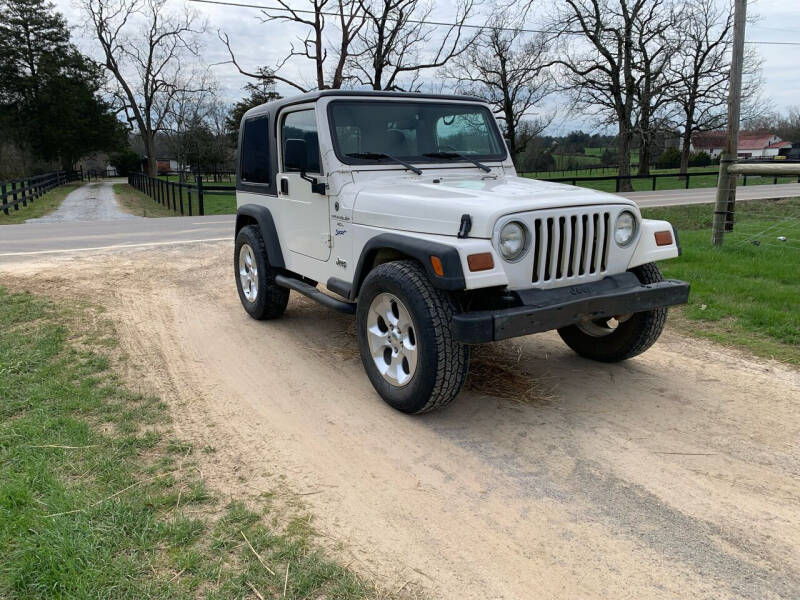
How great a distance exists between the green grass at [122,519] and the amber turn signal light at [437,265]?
1.50m

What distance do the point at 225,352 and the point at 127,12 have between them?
148ft

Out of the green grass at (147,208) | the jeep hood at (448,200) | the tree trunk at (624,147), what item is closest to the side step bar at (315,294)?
the jeep hood at (448,200)

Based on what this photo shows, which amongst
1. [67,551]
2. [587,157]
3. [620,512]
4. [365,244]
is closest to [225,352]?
[365,244]

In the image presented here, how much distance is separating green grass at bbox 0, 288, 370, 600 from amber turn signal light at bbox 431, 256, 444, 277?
1.50 m

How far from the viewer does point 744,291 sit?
675 centimetres

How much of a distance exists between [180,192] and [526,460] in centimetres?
2007

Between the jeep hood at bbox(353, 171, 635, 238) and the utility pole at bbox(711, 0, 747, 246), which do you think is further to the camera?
the utility pole at bbox(711, 0, 747, 246)

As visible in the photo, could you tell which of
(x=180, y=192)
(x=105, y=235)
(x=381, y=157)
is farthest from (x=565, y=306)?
(x=180, y=192)

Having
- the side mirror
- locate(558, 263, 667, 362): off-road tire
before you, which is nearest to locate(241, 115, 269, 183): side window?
the side mirror

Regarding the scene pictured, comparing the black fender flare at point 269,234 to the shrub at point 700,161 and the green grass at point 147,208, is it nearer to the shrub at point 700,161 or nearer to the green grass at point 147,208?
the green grass at point 147,208

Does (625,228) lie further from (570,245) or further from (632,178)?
(632,178)

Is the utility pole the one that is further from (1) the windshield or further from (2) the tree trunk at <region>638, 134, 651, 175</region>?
(2) the tree trunk at <region>638, 134, 651, 175</region>

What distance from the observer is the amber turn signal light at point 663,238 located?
422 centimetres

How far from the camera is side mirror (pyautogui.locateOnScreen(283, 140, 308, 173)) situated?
475 centimetres
